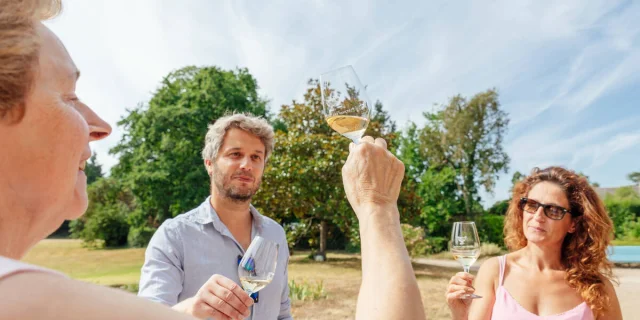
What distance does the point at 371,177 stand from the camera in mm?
1478

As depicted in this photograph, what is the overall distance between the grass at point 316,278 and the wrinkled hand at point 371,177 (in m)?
5.16

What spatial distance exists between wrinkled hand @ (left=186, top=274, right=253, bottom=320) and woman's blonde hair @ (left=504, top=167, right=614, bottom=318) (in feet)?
9.08

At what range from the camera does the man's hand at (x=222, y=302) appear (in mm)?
2039

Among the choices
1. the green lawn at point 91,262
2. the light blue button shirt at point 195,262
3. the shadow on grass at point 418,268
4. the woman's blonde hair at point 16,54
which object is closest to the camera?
the woman's blonde hair at point 16,54

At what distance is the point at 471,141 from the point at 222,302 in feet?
111

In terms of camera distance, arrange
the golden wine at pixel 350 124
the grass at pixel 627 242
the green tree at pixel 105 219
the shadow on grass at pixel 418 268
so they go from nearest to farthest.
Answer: the golden wine at pixel 350 124, the shadow on grass at pixel 418 268, the grass at pixel 627 242, the green tree at pixel 105 219

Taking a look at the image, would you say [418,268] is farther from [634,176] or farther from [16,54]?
[634,176]

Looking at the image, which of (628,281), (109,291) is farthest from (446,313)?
(109,291)

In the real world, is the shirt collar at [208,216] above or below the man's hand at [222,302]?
above

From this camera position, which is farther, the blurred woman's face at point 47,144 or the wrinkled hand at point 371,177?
the wrinkled hand at point 371,177

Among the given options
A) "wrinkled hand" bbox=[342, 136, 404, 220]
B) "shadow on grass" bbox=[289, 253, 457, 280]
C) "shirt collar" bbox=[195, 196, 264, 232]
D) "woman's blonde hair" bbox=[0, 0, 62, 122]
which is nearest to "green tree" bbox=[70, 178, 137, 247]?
"shadow on grass" bbox=[289, 253, 457, 280]

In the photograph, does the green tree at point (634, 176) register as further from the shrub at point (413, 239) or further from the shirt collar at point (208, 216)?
the shirt collar at point (208, 216)

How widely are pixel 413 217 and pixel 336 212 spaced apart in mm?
3168

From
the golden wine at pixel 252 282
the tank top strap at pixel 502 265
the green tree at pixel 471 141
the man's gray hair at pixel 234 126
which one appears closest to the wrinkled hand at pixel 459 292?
the tank top strap at pixel 502 265
